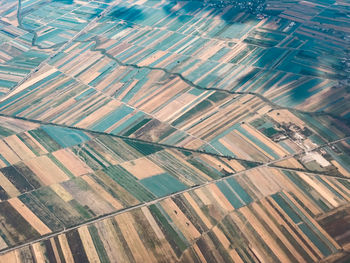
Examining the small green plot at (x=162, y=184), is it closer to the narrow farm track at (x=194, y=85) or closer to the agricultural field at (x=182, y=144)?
the agricultural field at (x=182, y=144)

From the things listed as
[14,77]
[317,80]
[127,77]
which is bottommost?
[14,77]

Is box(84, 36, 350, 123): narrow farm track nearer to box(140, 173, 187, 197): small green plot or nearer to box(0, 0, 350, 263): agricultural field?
box(0, 0, 350, 263): agricultural field

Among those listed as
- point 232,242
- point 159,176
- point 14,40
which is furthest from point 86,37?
point 232,242

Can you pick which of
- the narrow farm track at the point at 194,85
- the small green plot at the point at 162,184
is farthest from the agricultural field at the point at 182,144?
the narrow farm track at the point at 194,85

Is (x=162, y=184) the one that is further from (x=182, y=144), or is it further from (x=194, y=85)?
(x=194, y=85)

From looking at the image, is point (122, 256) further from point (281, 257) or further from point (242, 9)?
point (242, 9)

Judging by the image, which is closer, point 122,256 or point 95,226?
point 122,256
